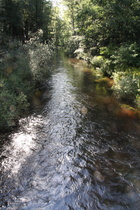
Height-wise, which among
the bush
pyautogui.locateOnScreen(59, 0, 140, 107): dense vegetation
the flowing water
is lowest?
the flowing water

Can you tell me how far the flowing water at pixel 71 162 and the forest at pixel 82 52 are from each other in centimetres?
165

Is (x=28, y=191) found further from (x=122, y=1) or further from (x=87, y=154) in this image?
(x=122, y=1)

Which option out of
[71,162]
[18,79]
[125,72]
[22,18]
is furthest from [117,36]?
[71,162]

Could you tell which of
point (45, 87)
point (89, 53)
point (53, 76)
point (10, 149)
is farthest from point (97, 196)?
point (89, 53)

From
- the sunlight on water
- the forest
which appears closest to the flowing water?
the sunlight on water

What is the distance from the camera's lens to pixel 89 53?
24.8 metres

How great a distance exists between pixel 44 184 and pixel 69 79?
12.4 metres

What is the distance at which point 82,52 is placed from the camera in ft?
91.5

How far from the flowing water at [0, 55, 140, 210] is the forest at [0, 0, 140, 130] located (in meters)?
1.65

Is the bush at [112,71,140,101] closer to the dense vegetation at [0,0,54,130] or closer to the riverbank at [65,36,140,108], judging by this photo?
the riverbank at [65,36,140,108]

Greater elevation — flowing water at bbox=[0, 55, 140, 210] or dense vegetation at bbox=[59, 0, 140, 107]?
dense vegetation at bbox=[59, 0, 140, 107]

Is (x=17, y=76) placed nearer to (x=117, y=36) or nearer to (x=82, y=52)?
(x=117, y=36)

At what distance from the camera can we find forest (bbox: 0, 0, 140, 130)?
8.93 metres

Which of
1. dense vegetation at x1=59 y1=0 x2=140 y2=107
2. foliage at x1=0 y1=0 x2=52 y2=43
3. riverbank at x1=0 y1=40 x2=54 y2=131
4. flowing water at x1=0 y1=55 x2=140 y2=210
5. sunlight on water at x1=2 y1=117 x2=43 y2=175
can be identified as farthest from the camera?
foliage at x1=0 y1=0 x2=52 y2=43
